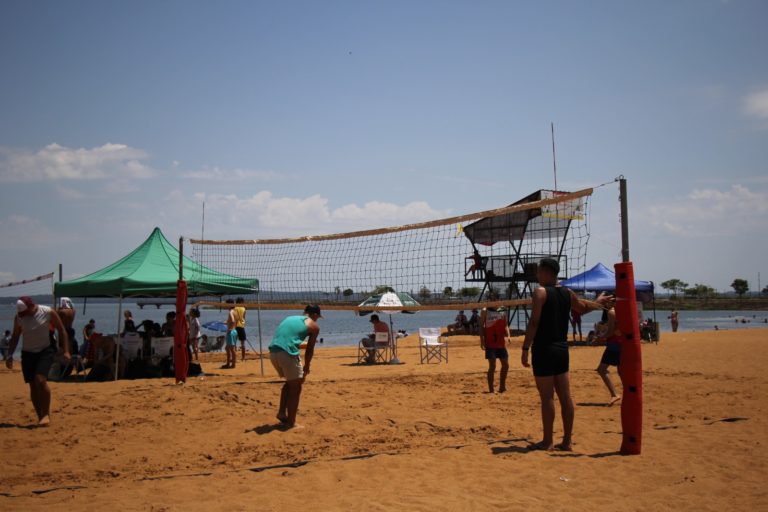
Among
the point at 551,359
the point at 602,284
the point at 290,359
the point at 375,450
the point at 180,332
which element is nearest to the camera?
the point at 551,359

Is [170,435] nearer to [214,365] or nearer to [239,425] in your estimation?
[239,425]

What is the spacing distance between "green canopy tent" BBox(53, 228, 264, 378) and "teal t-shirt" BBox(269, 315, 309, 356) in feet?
13.7

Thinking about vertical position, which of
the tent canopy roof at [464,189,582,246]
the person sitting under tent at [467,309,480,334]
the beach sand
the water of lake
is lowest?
the water of lake

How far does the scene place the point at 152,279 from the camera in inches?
431

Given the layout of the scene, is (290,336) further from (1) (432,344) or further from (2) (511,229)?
(2) (511,229)

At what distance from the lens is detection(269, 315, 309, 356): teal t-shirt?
6309mm

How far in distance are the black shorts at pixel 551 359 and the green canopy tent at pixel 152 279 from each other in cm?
668

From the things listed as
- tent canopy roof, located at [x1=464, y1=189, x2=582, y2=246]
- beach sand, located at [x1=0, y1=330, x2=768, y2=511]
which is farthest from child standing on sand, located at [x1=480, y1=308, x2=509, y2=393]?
tent canopy roof, located at [x1=464, y1=189, x2=582, y2=246]

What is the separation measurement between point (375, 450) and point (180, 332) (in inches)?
209

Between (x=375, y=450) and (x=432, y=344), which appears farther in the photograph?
(x=432, y=344)

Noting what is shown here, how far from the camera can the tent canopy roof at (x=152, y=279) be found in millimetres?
10547

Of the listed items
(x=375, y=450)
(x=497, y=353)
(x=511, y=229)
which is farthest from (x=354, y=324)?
(x=375, y=450)

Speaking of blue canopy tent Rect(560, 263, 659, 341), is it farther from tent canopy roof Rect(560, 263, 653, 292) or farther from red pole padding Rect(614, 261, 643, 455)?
red pole padding Rect(614, 261, 643, 455)

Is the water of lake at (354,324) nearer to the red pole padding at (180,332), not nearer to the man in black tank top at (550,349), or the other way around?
the red pole padding at (180,332)
